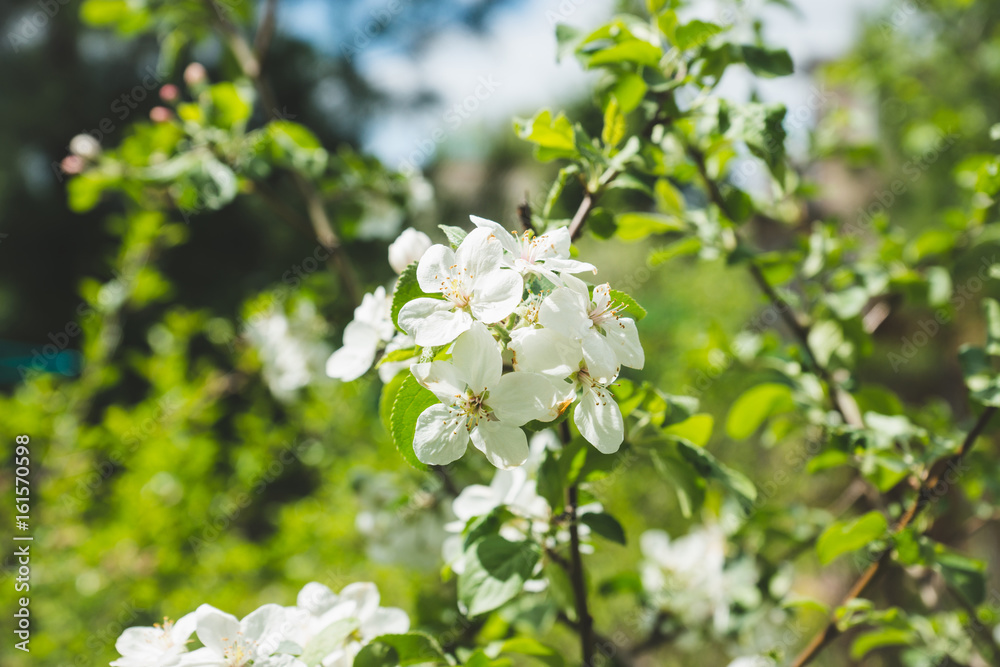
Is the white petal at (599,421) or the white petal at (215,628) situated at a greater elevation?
the white petal at (599,421)

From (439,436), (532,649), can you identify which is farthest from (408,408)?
(532,649)

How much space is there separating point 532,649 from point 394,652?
18 cm

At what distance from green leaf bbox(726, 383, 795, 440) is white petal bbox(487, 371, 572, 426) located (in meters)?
0.60

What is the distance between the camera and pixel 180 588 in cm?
180

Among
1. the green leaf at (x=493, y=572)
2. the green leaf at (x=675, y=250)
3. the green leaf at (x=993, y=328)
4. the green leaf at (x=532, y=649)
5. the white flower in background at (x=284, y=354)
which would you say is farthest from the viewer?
the white flower in background at (x=284, y=354)

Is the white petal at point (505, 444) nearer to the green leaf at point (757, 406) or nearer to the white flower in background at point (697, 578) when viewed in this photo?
the green leaf at point (757, 406)

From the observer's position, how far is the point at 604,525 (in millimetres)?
770

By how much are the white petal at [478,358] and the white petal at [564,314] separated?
0.05 meters

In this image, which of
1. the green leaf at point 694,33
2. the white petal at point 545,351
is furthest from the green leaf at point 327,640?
the green leaf at point 694,33

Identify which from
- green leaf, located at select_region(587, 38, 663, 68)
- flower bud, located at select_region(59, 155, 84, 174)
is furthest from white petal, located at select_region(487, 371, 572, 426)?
flower bud, located at select_region(59, 155, 84, 174)

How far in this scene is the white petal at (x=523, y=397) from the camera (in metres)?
0.58

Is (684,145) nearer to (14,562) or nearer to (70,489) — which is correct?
(70,489)

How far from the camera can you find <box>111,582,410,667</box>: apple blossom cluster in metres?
0.65

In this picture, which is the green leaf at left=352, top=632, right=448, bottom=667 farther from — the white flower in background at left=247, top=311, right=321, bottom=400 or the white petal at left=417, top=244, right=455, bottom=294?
the white flower in background at left=247, top=311, right=321, bottom=400
